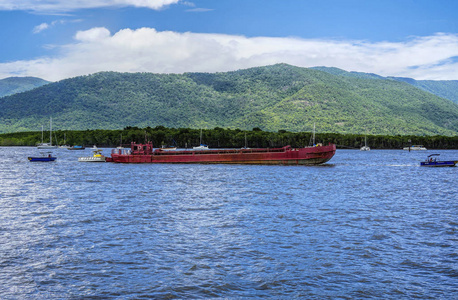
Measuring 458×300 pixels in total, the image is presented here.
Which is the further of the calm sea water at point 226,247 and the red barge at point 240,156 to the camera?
the red barge at point 240,156

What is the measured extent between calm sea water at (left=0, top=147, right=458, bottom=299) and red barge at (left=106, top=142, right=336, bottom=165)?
5533 centimetres

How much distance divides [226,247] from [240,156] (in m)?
88.7

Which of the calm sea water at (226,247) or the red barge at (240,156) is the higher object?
the red barge at (240,156)

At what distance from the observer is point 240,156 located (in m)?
118

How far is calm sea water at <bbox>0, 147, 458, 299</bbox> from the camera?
21.5 metres

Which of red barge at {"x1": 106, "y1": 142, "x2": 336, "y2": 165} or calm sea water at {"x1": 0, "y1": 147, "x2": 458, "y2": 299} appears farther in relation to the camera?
red barge at {"x1": 106, "y1": 142, "x2": 336, "y2": 165}

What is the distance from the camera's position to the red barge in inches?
4350

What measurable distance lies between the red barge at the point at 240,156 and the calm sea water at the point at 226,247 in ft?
182

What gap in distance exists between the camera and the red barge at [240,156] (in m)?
110

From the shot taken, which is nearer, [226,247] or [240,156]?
[226,247]

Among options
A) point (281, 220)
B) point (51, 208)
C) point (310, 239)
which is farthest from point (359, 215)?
point (51, 208)

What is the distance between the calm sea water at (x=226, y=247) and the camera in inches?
845

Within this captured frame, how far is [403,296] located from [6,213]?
3374 cm

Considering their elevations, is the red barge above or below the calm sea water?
above
